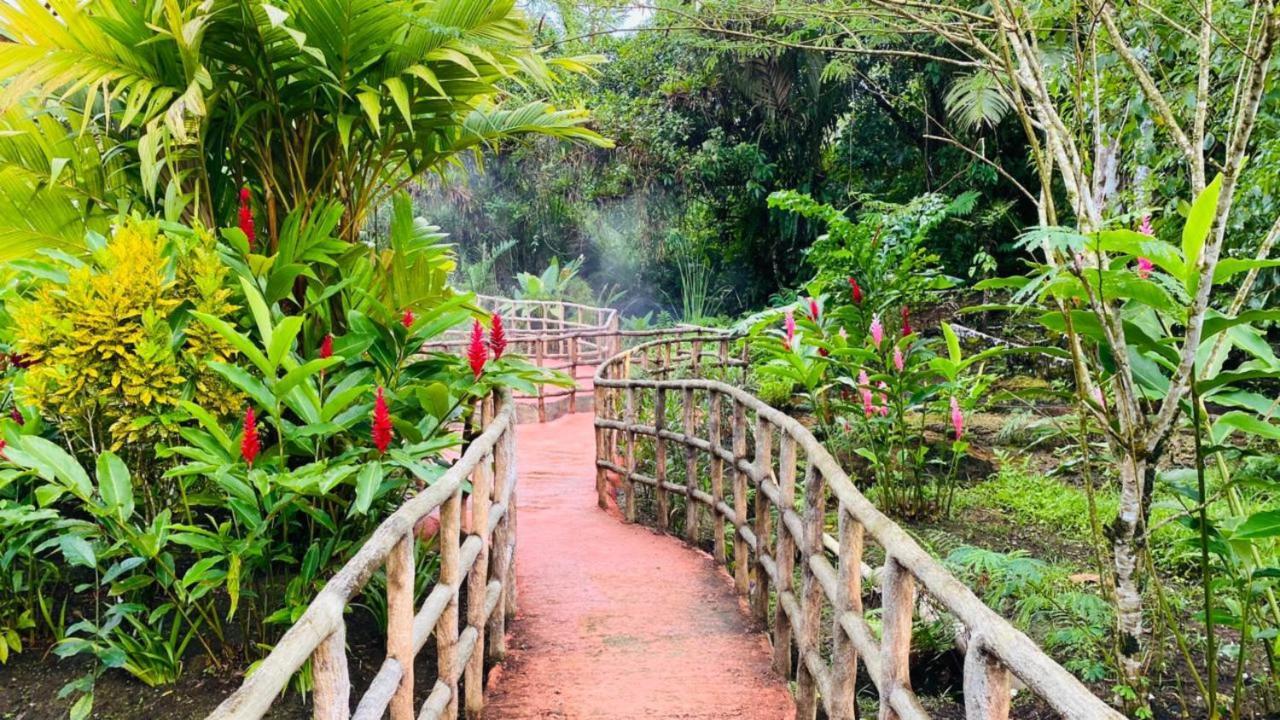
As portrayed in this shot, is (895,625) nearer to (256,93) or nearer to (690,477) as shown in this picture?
(256,93)

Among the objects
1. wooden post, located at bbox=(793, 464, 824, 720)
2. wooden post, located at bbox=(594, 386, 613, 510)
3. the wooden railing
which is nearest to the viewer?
the wooden railing

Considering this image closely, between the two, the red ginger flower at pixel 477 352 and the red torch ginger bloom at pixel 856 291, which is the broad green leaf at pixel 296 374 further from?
the red torch ginger bloom at pixel 856 291

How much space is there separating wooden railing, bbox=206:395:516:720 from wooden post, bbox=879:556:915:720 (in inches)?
39.7

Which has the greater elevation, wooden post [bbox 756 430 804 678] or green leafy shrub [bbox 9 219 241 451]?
green leafy shrub [bbox 9 219 241 451]

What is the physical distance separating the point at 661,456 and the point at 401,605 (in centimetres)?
332

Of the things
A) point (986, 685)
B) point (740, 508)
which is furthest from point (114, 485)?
point (740, 508)

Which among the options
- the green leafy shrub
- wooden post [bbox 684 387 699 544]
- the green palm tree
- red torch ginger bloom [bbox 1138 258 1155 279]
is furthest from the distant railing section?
red torch ginger bloom [bbox 1138 258 1155 279]

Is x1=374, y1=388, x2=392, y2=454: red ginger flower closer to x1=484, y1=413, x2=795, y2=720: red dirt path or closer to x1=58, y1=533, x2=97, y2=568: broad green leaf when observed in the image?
x1=58, y1=533, x2=97, y2=568: broad green leaf

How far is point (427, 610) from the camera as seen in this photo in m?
2.11

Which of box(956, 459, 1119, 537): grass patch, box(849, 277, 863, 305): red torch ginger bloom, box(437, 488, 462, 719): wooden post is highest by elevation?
box(849, 277, 863, 305): red torch ginger bloom

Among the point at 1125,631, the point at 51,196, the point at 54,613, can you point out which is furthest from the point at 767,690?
the point at 51,196

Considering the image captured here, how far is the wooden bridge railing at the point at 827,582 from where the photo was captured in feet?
4.48

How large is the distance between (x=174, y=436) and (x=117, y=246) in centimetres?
59

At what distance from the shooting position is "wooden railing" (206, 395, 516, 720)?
4.37ft
